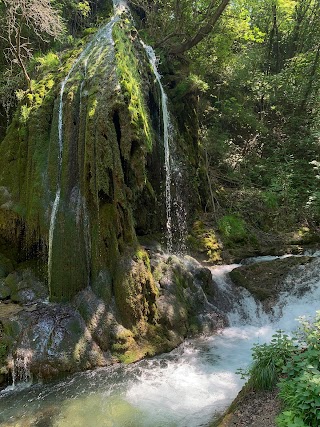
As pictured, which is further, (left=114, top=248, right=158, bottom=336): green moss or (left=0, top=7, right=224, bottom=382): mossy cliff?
(left=114, top=248, right=158, bottom=336): green moss

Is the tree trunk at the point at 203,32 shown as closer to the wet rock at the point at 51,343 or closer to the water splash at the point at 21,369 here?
the wet rock at the point at 51,343

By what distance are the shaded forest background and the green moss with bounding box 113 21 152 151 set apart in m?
1.35

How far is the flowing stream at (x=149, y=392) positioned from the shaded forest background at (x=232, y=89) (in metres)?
3.76

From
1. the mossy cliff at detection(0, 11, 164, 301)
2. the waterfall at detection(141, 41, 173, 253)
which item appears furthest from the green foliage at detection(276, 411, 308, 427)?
the waterfall at detection(141, 41, 173, 253)

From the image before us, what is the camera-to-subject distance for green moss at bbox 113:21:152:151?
284 inches

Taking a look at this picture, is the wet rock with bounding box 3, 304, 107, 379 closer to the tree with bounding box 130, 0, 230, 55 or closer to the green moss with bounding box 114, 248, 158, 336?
the green moss with bounding box 114, 248, 158, 336

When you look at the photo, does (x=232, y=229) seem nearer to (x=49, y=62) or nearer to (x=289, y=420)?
(x=49, y=62)

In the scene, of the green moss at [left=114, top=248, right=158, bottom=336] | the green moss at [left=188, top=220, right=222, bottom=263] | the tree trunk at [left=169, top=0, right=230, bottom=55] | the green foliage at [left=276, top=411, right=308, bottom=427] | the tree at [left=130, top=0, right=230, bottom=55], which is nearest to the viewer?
the green foliage at [left=276, top=411, right=308, bottom=427]

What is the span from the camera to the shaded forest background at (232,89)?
34.6 ft

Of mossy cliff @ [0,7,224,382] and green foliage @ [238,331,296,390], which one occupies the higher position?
mossy cliff @ [0,7,224,382]

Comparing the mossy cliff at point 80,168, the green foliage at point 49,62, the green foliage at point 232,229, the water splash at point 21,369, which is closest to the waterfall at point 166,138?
the green foliage at point 232,229

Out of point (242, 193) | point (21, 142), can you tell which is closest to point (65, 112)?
point (21, 142)

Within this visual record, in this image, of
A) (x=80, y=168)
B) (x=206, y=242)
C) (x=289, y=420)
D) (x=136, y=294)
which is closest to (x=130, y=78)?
(x=80, y=168)

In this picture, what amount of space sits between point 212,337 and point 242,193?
6276mm
